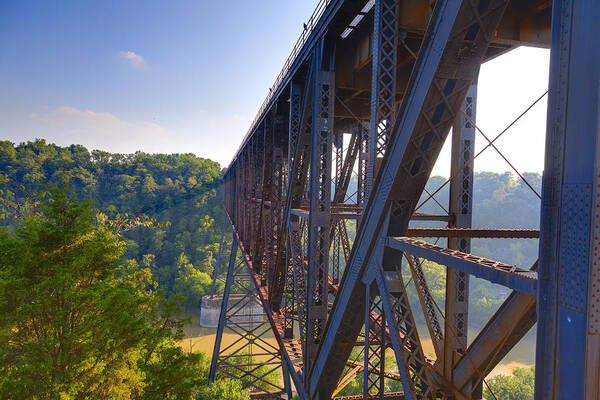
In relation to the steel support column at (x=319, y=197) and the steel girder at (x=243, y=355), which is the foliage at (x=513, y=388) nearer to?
the steel girder at (x=243, y=355)

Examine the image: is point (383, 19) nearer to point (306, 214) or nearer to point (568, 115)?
point (568, 115)

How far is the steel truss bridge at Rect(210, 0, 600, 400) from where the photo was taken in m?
1.91

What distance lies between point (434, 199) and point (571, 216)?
3.13m

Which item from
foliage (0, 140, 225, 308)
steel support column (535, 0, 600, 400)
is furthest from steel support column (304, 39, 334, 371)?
foliage (0, 140, 225, 308)

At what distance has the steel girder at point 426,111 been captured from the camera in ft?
9.66

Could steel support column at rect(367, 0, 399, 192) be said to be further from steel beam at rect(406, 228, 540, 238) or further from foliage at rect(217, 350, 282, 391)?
foliage at rect(217, 350, 282, 391)

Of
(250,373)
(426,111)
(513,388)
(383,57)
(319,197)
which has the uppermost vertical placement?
(383,57)

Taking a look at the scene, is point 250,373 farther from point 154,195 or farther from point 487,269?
point 154,195

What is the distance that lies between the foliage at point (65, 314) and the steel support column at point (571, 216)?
8371 mm

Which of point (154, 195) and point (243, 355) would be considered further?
point (154, 195)

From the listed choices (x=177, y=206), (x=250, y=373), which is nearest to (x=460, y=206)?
(x=250, y=373)

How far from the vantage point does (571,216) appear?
1.98 meters

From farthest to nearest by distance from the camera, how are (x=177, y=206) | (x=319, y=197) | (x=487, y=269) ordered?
(x=177, y=206)
(x=319, y=197)
(x=487, y=269)

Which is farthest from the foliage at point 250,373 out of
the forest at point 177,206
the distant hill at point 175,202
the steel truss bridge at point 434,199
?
the distant hill at point 175,202
